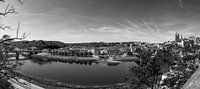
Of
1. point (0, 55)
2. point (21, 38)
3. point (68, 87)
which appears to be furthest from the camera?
point (68, 87)

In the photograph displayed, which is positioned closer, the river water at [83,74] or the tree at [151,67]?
the tree at [151,67]

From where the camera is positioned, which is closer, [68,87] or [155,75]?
[155,75]

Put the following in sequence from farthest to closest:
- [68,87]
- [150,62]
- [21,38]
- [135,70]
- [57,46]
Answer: [57,46] → [68,87] → [135,70] → [150,62] → [21,38]

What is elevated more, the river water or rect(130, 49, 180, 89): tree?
rect(130, 49, 180, 89): tree

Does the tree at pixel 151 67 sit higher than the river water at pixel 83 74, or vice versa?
the tree at pixel 151 67

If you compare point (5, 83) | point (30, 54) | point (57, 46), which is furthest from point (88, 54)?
point (5, 83)

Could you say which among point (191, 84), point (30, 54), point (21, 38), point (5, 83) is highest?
point (21, 38)

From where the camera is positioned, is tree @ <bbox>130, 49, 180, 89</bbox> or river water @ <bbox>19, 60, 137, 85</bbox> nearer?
tree @ <bbox>130, 49, 180, 89</bbox>

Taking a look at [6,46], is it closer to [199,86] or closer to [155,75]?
[199,86]

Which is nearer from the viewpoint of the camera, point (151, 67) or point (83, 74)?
point (151, 67)

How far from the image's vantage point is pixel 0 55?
4.48 metres

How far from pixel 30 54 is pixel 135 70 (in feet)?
434

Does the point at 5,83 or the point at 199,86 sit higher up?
the point at 199,86

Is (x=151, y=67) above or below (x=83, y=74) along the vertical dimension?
above
